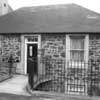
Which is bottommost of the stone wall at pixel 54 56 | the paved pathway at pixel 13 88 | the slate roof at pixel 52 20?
the paved pathway at pixel 13 88

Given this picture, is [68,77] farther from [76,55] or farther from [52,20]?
[52,20]

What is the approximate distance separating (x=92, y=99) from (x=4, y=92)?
336 centimetres

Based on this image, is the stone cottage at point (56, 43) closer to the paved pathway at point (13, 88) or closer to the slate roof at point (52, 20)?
the slate roof at point (52, 20)

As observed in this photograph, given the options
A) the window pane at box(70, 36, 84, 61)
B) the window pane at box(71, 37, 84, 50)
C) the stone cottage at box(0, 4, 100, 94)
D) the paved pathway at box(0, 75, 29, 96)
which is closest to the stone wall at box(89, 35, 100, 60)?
the stone cottage at box(0, 4, 100, 94)

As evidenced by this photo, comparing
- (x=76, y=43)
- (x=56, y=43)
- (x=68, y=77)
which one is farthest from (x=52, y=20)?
(x=68, y=77)

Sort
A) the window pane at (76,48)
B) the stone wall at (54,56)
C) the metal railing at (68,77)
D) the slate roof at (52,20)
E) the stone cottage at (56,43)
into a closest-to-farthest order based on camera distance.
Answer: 1. the metal railing at (68,77)
2. the stone cottage at (56,43)
3. the stone wall at (54,56)
4. the window pane at (76,48)
5. the slate roof at (52,20)

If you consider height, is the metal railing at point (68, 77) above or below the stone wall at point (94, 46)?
below

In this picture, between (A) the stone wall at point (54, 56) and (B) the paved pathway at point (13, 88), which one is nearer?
(B) the paved pathway at point (13, 88)

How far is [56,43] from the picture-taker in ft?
30.3

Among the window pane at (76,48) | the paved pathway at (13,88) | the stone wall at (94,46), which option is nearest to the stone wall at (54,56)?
the window pane at (76,48)

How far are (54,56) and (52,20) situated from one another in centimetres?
285

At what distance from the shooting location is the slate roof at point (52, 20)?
9180 millimetres

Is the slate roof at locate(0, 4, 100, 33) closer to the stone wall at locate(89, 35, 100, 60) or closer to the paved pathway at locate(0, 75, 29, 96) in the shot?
the stone wall at locate(89, 35, 100, 60)

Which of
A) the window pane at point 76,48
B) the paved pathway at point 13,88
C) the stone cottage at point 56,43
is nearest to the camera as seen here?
the paved pathway at point 13,88
